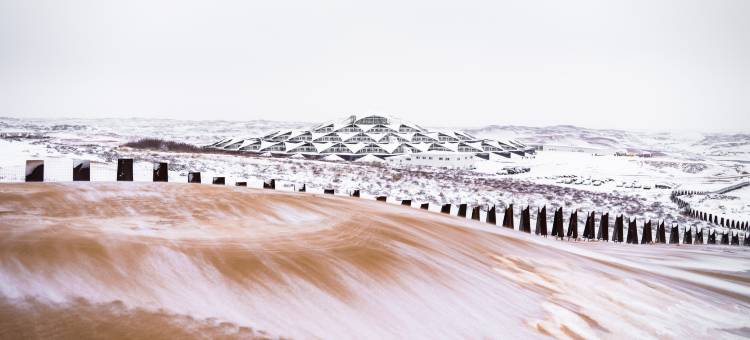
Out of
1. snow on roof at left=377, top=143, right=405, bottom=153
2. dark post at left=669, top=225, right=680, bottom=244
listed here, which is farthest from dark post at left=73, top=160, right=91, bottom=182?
snow on roof at left=377, top=143, right=405, bottom=153

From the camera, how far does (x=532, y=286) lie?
3416 millimetres

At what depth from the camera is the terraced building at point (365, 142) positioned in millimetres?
68125

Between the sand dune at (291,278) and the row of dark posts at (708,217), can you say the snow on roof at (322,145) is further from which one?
the sand dune at (291,278)

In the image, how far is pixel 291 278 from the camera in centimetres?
270

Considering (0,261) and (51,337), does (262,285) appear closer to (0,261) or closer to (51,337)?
(51,337)

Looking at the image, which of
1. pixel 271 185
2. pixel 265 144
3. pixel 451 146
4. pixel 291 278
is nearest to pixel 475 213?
pixel 271 185

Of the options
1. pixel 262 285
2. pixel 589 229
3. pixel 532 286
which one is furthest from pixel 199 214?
pixel 589 229

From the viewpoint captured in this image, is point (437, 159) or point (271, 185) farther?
point (437, 159)

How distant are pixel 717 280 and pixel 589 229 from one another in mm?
5034

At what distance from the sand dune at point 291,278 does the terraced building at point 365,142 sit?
2243 inches

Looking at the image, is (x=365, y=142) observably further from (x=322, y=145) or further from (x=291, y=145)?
(x=291, y=145)

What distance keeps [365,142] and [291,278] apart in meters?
71.7

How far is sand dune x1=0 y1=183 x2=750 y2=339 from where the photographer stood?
214 cm

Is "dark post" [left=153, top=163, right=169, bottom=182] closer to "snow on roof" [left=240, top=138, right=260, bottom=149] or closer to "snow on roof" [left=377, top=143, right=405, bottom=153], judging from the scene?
"snow on roof" [left=377, top=143, right=405, bottom=153]
